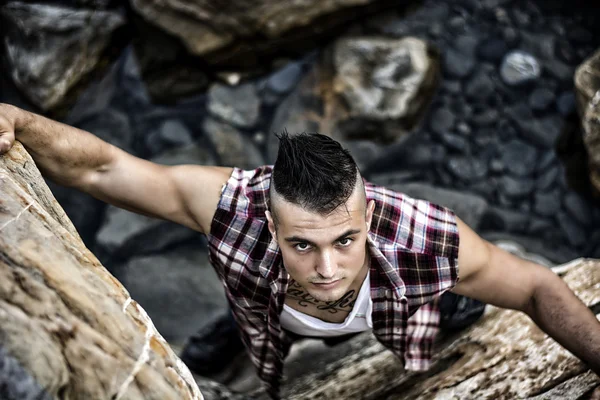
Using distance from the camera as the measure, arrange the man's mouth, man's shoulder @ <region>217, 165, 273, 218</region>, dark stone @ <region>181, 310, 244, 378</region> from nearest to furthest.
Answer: the man's mouth
man's shoulder @ <region>217, 165, 273, 218</region>
dark stone @ <region>181, 310, 244, 378</region>

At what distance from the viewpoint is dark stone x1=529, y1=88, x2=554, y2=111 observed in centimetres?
477

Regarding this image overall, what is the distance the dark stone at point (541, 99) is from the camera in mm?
4770

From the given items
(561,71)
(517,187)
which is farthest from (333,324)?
(561,71)

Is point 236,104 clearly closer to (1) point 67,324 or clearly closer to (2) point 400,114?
(2) point 400,114

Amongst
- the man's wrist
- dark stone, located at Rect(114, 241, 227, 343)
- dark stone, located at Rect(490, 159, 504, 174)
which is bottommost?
dark stone, located at Rect(114, 241, 227, 343)

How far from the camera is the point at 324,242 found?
2.14 m

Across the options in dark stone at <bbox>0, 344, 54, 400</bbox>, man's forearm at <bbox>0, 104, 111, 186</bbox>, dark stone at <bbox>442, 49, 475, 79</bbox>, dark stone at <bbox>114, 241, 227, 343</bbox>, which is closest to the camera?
dark stone at <bbox>0, 344, 54, 400</bbox>

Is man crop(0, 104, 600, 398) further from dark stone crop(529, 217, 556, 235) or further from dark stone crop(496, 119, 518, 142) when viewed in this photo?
dark stone crop(496, 119, 518, 142)

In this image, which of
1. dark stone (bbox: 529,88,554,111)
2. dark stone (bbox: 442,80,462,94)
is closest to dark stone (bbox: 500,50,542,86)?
dark stone (bbox: 529,88,554,111)

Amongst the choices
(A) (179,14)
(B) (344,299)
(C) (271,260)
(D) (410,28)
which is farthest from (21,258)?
(D) (410,28)

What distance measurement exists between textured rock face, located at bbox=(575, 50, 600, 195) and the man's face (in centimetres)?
254

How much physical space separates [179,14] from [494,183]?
2915 mm

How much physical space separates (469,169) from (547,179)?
0.61 metres

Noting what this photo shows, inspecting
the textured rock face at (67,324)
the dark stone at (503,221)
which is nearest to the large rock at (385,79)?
the dark stone at (503,221)
